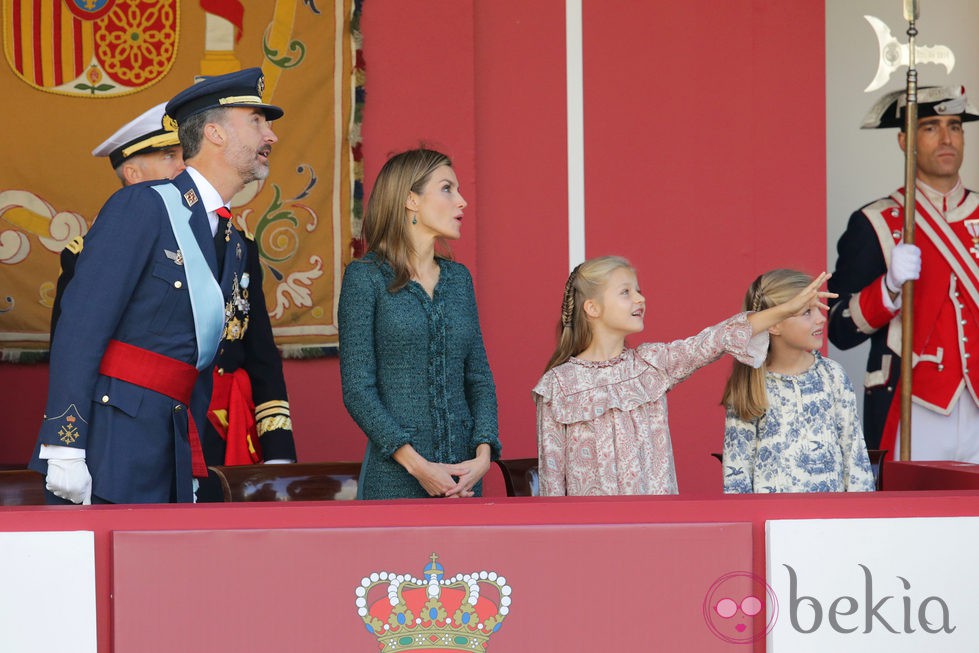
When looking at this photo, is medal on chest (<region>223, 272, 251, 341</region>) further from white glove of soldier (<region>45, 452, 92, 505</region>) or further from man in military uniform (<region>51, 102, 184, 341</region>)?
man in military uniform (<region>51, 102, 184, 341</region>)

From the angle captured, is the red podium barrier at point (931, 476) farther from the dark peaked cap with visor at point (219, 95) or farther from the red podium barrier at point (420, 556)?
the dark peaked cap with visor at point (219, 95)

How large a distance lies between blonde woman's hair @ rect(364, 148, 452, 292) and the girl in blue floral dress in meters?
0.96

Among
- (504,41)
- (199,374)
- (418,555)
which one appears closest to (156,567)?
(418,555)

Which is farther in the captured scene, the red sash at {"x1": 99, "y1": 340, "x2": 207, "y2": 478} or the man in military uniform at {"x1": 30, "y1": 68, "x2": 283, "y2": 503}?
the red sash at {"x1": 99, "y1": 340, "x2": 207, "y2": 478}

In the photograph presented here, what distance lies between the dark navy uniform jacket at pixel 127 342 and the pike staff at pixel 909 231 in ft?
8.01

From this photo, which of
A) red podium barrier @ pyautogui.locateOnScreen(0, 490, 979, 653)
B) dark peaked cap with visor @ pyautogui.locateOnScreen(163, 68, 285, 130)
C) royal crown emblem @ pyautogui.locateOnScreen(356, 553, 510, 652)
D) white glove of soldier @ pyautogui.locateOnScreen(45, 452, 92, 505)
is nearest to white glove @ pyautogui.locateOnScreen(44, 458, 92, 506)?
white glove of soldier @ pyautogui.locateOnScreen(45, 452, 92, 505)

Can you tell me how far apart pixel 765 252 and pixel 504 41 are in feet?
4.57

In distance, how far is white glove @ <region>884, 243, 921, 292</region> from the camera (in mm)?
4305

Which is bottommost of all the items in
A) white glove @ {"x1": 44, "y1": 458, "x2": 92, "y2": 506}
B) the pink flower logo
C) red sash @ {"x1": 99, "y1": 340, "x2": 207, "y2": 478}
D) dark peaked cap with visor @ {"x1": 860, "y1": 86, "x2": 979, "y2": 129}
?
the pink flower logo

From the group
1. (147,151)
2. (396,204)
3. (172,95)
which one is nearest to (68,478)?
(396,204)

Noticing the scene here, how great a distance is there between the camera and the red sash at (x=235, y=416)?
3.67 meters

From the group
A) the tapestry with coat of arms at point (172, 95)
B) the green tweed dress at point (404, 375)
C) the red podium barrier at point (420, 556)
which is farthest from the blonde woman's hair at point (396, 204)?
the tapestry with coat of arms at point (172, 95)

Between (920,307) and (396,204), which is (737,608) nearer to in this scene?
(396,204)

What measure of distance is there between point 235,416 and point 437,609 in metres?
1.53
